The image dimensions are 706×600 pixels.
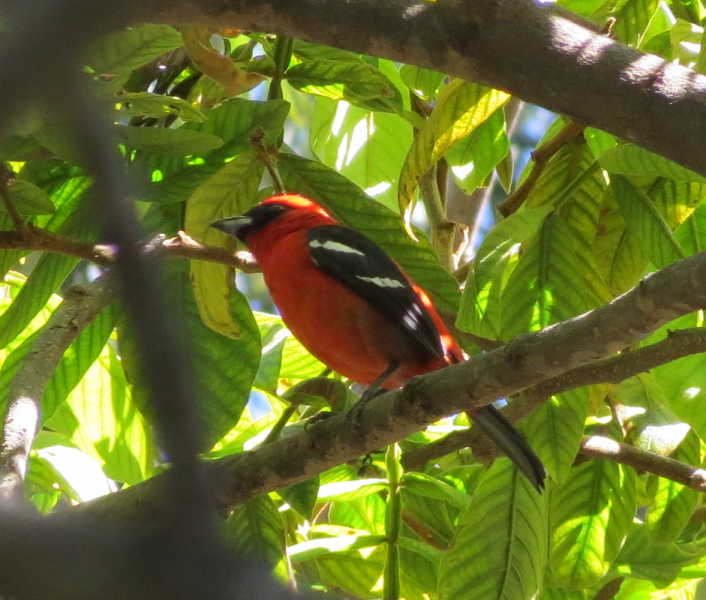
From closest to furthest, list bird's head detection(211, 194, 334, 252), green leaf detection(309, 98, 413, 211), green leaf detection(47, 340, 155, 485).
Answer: green leaf detection(47, 340, 155, 485) → bird's head detection(211, 194, 334, 252) → green leaf detection(309, 98, 413, 211)

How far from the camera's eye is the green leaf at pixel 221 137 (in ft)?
9.32

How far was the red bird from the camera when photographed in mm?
3496

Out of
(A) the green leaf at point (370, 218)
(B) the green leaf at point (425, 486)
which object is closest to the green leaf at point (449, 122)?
(A) the green leaf at point (370, 218)

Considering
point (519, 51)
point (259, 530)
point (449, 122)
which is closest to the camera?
point (519, 51)

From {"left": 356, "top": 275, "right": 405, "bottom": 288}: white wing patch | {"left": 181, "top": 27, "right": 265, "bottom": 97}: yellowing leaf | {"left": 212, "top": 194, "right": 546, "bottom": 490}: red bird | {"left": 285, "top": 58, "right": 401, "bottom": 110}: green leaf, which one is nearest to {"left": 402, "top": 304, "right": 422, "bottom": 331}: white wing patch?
{"left": 212, "top": 194, "right": 546, "bottom": 490}: red bird

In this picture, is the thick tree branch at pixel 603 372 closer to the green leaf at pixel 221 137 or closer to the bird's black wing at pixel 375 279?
the bird's black wing at pixel 375 279

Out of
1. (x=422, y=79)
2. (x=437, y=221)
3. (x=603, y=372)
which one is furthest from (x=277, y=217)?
(x=603, y=372)

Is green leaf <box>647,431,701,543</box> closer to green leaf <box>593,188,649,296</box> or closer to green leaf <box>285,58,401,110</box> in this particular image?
green leaf <box>593,188,649,296</box>

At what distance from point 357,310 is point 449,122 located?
0.99 m

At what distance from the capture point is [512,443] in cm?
300

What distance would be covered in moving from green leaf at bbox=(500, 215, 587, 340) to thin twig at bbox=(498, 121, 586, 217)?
0.45 meters

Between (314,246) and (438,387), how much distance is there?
182 cm

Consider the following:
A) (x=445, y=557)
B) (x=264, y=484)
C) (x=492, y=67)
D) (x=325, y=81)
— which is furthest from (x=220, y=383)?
(x=492, y=67)

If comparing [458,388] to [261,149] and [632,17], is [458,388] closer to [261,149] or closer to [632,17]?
[261,149]
